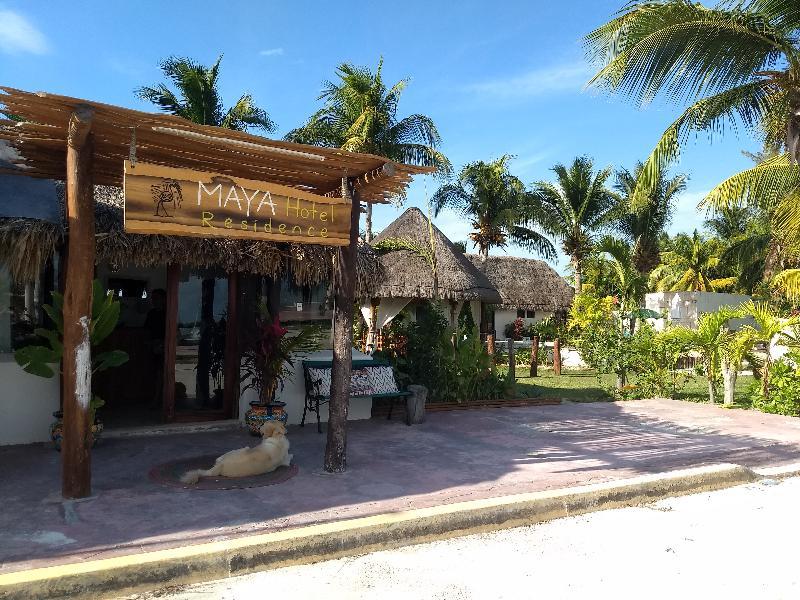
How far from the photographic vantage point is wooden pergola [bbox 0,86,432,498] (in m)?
4.66

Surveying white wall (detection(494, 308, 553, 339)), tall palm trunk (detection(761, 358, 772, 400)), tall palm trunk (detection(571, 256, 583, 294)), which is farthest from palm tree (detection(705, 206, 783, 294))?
white wall (detection(494, 308, 553, 339))

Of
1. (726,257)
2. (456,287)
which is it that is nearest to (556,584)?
(456,287)

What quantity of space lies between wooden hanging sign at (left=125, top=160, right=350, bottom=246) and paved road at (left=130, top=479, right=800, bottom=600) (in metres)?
Answer: 2.67

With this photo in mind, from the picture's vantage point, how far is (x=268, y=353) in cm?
732

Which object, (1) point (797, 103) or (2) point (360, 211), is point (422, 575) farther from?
(1) point (797, 103)

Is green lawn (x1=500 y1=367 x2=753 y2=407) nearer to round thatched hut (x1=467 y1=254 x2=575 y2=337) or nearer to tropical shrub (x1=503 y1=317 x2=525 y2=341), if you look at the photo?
tropical shrub (x1=503 y1=317 x2=525 y2=341)

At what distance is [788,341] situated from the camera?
34.8 ft

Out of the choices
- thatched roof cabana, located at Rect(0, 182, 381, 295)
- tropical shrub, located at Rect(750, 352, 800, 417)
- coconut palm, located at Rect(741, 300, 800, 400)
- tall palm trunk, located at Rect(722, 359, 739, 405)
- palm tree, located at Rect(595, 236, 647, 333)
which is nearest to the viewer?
thatched roof cabana, located at Rect(0, 182, 381, 295)

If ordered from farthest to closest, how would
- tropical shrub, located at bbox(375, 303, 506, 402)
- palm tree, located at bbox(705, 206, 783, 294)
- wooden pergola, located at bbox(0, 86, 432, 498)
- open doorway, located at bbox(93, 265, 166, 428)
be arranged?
palm tree, located at bbox(705, 206, 783, 294), tropical shrub, located at bbox(375, 303, 506, 402), open doorway, located at bbox(93, 265, 166, 428), wooden pergola, located at bbox(0, 86, 432, 498)

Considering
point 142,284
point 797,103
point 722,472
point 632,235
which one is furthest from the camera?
point 632,235

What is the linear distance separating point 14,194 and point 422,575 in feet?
19.7

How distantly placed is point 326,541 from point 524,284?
91.4ft

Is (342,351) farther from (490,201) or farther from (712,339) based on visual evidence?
(490,201)

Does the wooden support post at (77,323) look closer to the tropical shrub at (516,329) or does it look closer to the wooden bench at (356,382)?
the wooden bench at (356,382)
